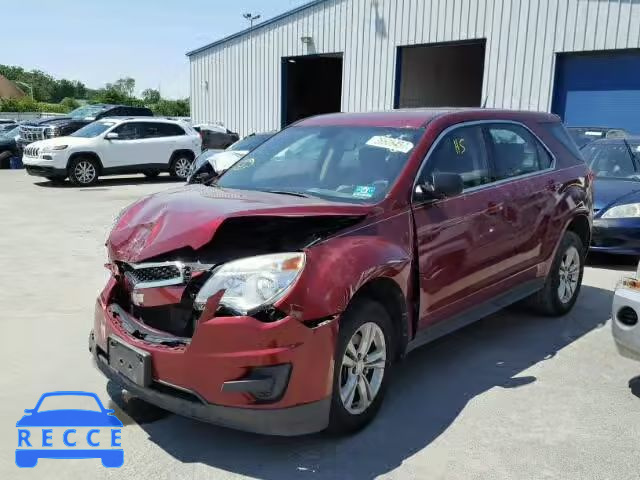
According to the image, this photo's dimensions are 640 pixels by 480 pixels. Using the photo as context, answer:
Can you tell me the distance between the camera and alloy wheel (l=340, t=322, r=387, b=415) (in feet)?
11.0

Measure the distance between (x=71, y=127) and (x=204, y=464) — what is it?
67.5 ft

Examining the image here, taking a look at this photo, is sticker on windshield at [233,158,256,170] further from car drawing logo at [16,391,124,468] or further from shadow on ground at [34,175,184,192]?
shadow on ground at [34,175,184,192]

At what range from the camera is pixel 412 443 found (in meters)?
3.40

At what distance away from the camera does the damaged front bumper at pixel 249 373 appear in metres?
2.93

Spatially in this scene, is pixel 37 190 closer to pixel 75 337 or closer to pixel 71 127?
pixel 71 127

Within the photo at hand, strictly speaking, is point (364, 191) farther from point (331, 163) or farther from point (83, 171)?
point (83, 171)

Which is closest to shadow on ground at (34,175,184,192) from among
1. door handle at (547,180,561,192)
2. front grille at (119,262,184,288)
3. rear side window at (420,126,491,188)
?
door handle at (547,180,561,192)

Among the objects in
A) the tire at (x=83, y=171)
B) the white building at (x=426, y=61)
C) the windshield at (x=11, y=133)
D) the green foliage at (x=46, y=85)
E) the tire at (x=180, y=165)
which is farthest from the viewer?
the green foliage at (x=46, y=85)

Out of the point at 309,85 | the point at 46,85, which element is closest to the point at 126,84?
the point at 46,85

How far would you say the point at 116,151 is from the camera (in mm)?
16469

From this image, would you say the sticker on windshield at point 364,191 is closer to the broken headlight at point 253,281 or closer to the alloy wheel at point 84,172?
the broken headlight at point 253,281

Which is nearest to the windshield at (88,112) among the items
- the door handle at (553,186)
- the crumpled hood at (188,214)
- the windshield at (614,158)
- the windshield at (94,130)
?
the windshield at (94,130)

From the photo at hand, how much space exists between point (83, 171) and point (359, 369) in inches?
557

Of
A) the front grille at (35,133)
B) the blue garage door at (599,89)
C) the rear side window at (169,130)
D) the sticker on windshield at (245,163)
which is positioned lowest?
the front grille at (35,133)
